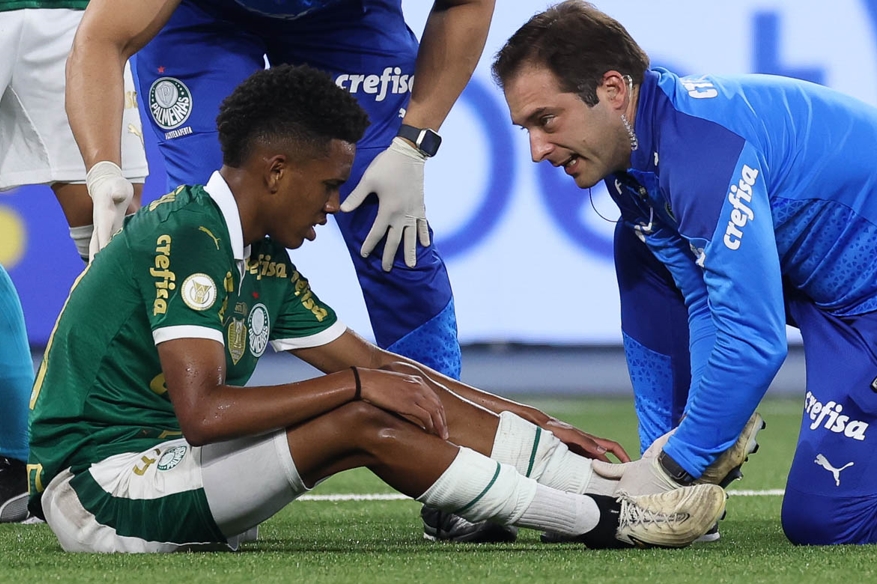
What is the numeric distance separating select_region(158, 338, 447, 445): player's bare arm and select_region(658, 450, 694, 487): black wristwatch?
1.81ft

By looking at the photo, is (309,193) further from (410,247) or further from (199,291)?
(410,247)

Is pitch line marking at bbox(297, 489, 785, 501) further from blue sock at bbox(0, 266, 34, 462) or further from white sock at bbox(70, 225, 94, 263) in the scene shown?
white sock at bbox(70, 225, 94, 263)

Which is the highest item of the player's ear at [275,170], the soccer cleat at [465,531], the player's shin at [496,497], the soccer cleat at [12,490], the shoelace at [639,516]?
the player's ear at [275,170]

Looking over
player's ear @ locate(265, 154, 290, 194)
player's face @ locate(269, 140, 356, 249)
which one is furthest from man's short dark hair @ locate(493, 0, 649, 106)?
player's ear @ locate(265, 154, 290, 194)

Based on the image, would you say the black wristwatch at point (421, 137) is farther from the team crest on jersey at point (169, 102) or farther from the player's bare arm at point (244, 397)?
the player's bare arm at point (244, 397)

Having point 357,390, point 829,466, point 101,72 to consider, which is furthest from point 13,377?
point 829,466

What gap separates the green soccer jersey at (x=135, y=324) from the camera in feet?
8.81

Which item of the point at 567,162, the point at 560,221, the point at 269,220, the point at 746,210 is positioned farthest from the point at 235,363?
the point at 560,221

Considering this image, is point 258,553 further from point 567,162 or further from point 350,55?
point 350,55

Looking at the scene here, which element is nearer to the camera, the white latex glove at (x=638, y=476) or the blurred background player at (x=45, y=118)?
the white latex glove at (x=638, y=476)

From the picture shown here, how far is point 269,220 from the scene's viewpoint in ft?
9.45

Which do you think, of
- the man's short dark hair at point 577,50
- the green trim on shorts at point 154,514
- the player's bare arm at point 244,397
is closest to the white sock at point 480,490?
the player's bare arm at point 244,397

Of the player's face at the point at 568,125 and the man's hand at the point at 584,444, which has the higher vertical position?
the player's face at the point at 568,125

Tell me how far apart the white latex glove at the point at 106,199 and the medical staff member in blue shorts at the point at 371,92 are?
393mm
